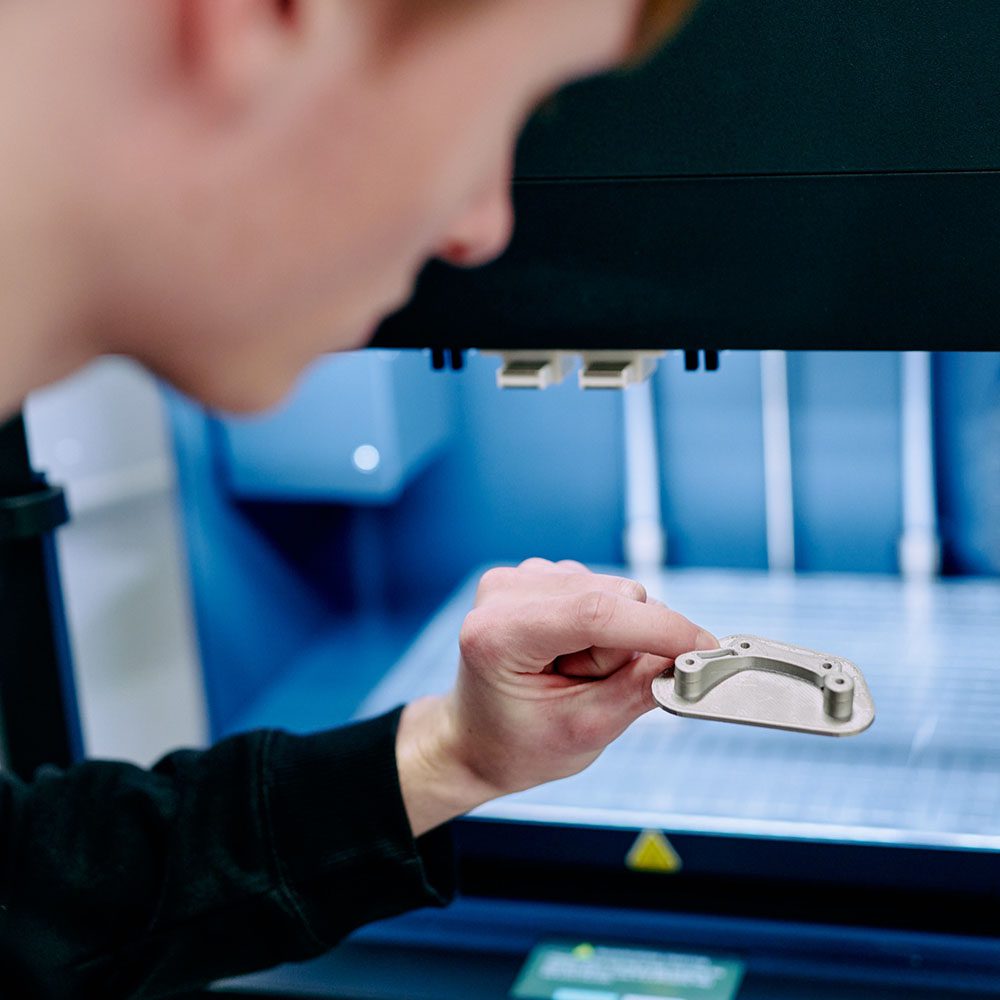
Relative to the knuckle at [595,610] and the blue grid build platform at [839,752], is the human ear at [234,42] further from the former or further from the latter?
the blue grid build platform at [839,752]

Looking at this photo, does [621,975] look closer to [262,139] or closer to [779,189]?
[779,189]

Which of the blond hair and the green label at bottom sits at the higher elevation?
the blond hair

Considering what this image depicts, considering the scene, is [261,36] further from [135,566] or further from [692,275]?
[135,566]

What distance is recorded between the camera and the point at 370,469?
1.31 metres

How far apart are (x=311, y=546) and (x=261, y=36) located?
126 centimetres

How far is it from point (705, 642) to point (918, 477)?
713 mm

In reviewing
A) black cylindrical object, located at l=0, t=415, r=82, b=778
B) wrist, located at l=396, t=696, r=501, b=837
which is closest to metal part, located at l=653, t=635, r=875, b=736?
wrist, located at l=396, t=696, r=501, b=837

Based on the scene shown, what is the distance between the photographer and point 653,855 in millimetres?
1041

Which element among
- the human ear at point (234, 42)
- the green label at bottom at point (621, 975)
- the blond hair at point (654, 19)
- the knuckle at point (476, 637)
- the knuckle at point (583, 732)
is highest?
the blond hair at point (654, 19)

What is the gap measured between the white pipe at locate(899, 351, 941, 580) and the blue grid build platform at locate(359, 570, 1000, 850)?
1.6 inches

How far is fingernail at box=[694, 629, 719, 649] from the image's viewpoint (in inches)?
26.3

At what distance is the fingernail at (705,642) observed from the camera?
667 mm

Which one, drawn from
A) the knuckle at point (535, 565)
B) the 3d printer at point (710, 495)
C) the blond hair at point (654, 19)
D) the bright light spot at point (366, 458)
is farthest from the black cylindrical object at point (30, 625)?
the blond hair at point (654, 19)

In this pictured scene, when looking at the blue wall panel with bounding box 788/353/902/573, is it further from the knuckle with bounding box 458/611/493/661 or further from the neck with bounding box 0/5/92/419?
the neck with bounding box 0/5/92/419
